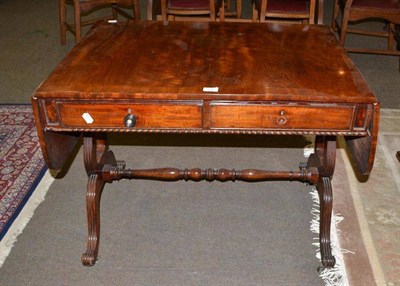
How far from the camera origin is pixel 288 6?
3213 mm

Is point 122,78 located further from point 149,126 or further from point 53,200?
point 53,200

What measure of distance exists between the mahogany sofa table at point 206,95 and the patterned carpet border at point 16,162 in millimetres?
525

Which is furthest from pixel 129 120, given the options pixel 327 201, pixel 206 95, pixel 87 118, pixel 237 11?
pixel 237 11

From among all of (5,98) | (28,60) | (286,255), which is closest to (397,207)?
(286,255)

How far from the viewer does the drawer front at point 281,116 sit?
1.42m

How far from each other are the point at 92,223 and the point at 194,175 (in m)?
0.48

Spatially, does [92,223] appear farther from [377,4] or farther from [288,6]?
[377,4]

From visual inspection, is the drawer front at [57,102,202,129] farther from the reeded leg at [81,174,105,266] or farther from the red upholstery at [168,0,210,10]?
the red upholstery at [168,0,210,10]

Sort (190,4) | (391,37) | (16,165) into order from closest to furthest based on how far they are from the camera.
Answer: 1. (16,165)
2. (190,4)
3. (391,37)

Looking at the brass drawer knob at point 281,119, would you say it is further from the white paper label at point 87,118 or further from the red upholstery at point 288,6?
the red upholstery at point 288,6

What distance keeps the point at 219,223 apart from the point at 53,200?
0.82m

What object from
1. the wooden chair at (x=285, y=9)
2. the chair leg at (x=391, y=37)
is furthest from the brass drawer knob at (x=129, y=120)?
the chair leg at (x=391, y=37)

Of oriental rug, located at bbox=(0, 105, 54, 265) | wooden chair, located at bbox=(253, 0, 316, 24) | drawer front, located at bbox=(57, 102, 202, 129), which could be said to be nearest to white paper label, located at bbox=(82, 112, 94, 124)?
drawer front, located at bbox=(57, 102, 202, 129)

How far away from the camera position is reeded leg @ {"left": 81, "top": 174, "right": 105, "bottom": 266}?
1.81 m
